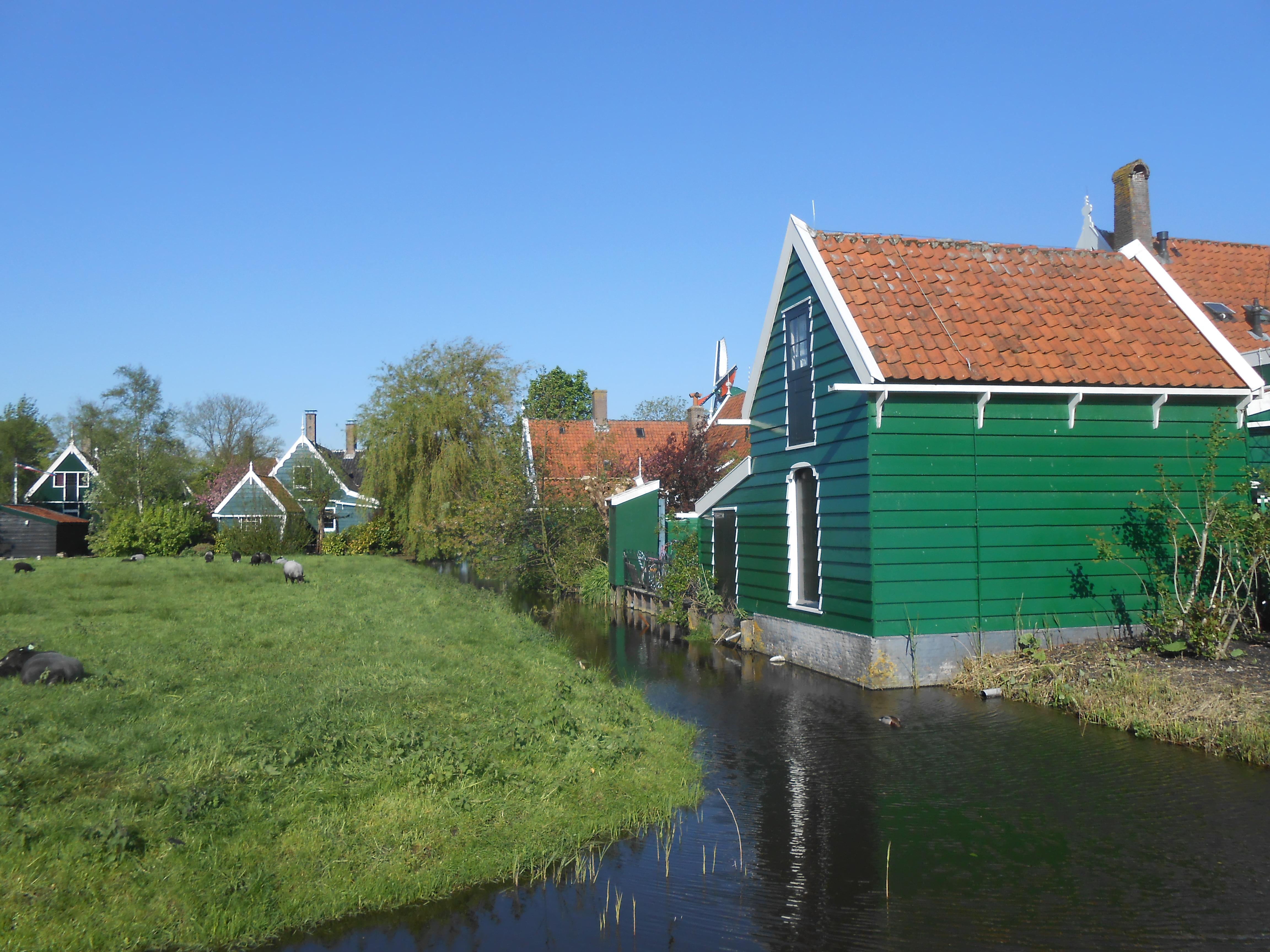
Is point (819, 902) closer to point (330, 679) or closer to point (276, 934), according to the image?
point (276, 934)

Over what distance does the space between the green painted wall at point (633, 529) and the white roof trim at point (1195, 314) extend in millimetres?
10775

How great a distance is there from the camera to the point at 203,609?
1570 centimetres

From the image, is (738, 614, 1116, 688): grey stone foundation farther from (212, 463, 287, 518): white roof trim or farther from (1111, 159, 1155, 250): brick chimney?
(212, 463, 287, 518): white roof trim

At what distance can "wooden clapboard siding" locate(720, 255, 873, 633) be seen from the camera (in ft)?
37.8

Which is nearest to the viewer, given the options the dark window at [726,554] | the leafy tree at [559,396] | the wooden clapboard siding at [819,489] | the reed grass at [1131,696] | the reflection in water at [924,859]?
the reflection in water at [924,859]

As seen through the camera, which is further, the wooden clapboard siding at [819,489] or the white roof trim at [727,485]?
the white roof trim at [727,485]

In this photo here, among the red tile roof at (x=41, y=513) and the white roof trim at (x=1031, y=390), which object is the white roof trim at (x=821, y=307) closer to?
the white roof trim at (x=1031, y=390)

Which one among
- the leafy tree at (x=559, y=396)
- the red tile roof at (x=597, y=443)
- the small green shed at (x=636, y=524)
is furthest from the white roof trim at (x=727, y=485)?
the leafy tree at (x=559, y=396)

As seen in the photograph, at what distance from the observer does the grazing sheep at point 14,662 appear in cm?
893

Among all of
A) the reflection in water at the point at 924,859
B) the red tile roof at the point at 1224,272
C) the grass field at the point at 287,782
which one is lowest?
the reflection in water at the point at 924,859

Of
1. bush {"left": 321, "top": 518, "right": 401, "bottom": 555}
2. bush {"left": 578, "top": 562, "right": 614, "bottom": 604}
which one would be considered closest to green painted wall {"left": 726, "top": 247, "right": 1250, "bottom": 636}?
bush {"left": 578, "top": 562, "right": 614, "bottom": 604}

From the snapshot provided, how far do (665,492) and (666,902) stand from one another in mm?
20239

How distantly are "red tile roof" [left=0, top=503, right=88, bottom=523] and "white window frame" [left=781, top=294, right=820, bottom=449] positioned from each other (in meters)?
37.3

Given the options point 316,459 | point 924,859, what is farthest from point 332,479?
point 924,859
